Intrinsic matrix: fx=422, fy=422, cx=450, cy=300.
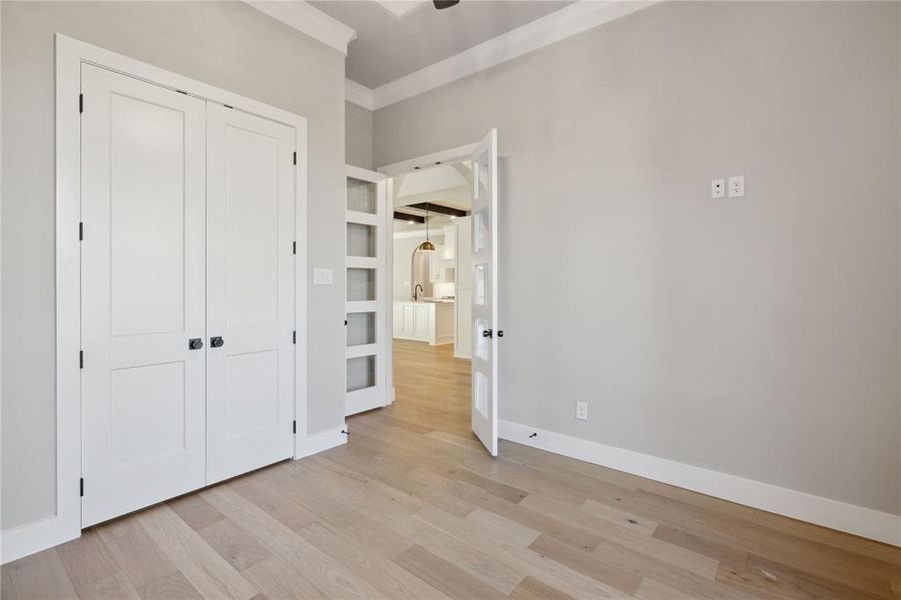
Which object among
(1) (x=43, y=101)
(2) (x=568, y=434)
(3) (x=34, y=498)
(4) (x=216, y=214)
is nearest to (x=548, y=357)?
(2) (x=568, y=434)

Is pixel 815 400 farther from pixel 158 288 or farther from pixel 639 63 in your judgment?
pixel 158 288

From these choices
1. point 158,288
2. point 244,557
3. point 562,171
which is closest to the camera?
point 244,557

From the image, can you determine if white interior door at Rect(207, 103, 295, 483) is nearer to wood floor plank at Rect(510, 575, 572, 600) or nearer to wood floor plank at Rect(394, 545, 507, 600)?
wood floor plank at Rect(394, 545, 507, 600)

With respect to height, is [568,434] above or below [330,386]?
below

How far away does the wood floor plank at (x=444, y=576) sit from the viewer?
172cm

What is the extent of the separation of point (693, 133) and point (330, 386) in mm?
3045

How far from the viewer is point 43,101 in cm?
200

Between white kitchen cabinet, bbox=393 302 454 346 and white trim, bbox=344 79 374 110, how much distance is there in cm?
517

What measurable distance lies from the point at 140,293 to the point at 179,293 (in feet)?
0.62

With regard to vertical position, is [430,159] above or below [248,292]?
above

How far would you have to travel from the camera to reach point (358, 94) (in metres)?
4.22

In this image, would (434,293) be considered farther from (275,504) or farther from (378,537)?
(378,537)

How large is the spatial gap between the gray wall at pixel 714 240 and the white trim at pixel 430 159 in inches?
14.7

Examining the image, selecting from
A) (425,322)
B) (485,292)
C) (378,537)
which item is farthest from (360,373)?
(425,322)
